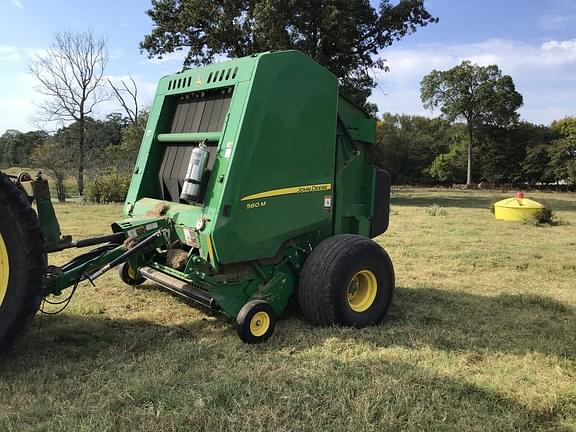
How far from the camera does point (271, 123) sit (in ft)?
14.1

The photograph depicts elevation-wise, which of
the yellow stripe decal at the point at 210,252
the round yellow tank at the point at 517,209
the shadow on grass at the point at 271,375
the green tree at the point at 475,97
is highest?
the green tree at the point at 475,97

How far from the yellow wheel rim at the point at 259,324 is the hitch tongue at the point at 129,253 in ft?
3.67

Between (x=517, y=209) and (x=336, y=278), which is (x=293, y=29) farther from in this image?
(x=336, y=278)

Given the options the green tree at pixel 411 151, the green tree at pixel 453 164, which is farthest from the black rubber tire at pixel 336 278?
the green tree at pixel 411 151

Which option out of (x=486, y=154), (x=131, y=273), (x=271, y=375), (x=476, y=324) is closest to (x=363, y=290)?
(x=476, y=324)

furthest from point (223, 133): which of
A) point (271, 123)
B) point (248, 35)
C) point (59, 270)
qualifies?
point (248, 35)

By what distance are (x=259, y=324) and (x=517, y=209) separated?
12.5 m

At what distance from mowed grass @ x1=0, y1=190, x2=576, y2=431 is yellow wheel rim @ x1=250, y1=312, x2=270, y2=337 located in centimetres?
14

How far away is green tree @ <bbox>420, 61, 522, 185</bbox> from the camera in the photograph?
49.2 meters

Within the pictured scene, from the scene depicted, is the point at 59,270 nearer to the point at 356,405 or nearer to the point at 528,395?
the point at 356,405

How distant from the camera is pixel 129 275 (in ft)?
19.2

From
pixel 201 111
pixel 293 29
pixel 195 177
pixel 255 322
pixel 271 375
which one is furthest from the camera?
pixel 293 29

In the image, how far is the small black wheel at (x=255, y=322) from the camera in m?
4.04

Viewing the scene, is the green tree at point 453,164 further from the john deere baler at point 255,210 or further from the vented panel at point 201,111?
the vented panel at point 201,111
